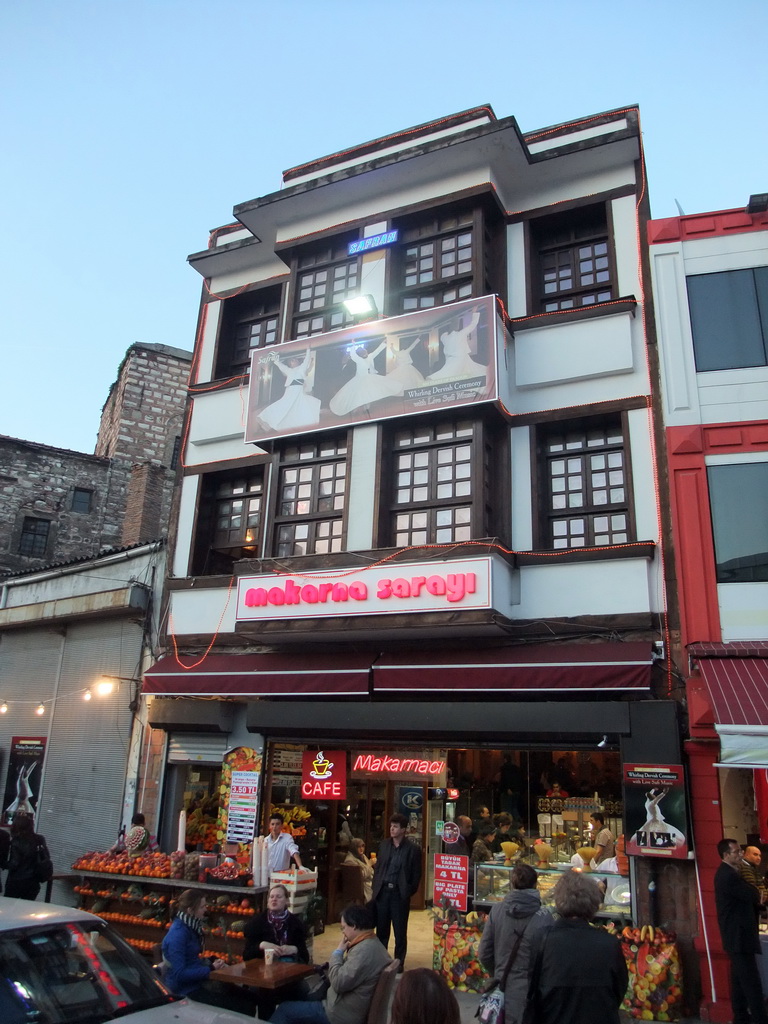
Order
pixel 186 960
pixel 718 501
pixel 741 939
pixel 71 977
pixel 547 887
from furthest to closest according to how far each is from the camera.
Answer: pixel 718 501 → pixel 547 887 → pixel 741 939 → pixel 186 960 → pixel 71 977

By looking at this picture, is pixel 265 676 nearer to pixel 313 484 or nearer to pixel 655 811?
pixel 313 484

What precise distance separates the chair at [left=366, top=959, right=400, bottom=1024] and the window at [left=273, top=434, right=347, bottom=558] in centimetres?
714

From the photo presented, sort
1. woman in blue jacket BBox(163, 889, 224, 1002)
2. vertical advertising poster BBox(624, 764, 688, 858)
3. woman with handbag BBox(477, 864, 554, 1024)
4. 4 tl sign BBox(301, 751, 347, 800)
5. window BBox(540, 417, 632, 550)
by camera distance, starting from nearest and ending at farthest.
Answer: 1. woman with handbag BBox(477, 864, 554, 1024)
2. woman in blue jacket BBox(163, 889, 224, 1002)
3. vertical advertising poster BBox(624, 764, 688, 858)
4. window BBox(540, 417, 632, 550)
5. 4 tl sign BBox(301, 751, 347, 800)

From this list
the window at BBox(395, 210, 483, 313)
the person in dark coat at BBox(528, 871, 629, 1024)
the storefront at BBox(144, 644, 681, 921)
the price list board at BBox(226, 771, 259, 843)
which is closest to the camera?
the person in dark coat at BBox(528, 871, 629, 1024)

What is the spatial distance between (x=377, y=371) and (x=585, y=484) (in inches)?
143

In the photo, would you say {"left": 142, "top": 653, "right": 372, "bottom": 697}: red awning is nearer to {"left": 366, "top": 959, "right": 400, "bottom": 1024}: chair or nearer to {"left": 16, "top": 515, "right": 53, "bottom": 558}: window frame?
{"left": 366, "top": 959, "right": 400, "bottom": 1024}: chair

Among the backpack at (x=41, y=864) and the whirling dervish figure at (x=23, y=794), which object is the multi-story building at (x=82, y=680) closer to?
the whirling dervish figure at (x=23, y=794)

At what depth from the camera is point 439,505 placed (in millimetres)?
11531

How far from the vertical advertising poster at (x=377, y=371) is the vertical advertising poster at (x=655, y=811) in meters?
5.33

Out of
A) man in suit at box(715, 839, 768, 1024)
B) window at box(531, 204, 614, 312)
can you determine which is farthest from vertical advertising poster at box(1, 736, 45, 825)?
window at box(531, 204, 614, 312)

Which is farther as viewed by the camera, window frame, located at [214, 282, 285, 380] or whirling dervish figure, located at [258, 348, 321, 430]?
window frame, located at [214, 282, 285, 380]

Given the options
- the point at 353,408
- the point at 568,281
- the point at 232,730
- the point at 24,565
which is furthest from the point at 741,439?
the point at 24,565

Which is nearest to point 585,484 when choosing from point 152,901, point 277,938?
point 277,938

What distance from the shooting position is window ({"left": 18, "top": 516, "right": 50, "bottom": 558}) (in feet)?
74.3
